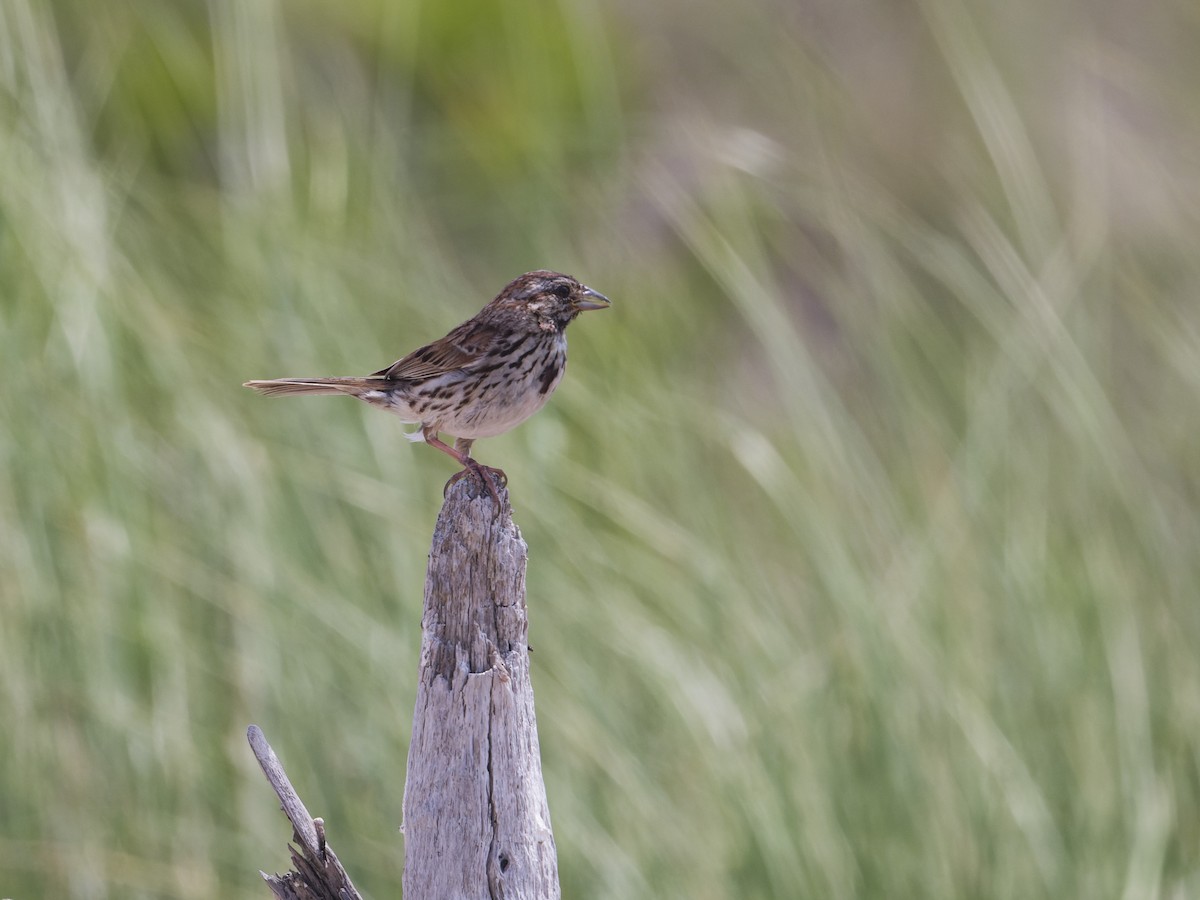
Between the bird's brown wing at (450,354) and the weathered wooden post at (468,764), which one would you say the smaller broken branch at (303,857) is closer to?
the weathered wooden post at (468,764)

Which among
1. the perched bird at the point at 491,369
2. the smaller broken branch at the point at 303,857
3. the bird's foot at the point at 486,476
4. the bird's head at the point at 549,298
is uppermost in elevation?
the bird's head at the point at 549,298

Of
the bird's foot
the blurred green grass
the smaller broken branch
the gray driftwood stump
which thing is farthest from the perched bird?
the smaller broken branch

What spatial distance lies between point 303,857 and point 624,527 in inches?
→ 88.0

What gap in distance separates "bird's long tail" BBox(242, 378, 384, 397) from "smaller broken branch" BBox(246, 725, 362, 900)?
1.35m

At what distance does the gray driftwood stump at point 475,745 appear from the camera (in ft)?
7.14

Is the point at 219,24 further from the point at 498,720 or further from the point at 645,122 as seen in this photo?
the point at 498,720

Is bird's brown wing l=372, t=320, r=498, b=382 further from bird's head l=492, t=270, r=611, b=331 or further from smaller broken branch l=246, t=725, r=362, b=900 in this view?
smaller broken branch l=246, t=725, r=362, b=900

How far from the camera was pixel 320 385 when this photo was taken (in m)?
3.46

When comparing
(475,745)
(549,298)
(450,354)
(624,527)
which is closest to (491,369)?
(450,354)

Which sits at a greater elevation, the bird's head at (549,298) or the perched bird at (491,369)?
the bird's head at (549,298)

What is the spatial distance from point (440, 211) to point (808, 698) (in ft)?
26.6

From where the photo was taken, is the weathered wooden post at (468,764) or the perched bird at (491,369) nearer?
the weathered wooden post at (468,764)

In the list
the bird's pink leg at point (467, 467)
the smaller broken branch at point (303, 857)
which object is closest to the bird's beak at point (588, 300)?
the bird's pink leg at point (467, 467)

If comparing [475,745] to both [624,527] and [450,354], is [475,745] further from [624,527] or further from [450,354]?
[624,527]
